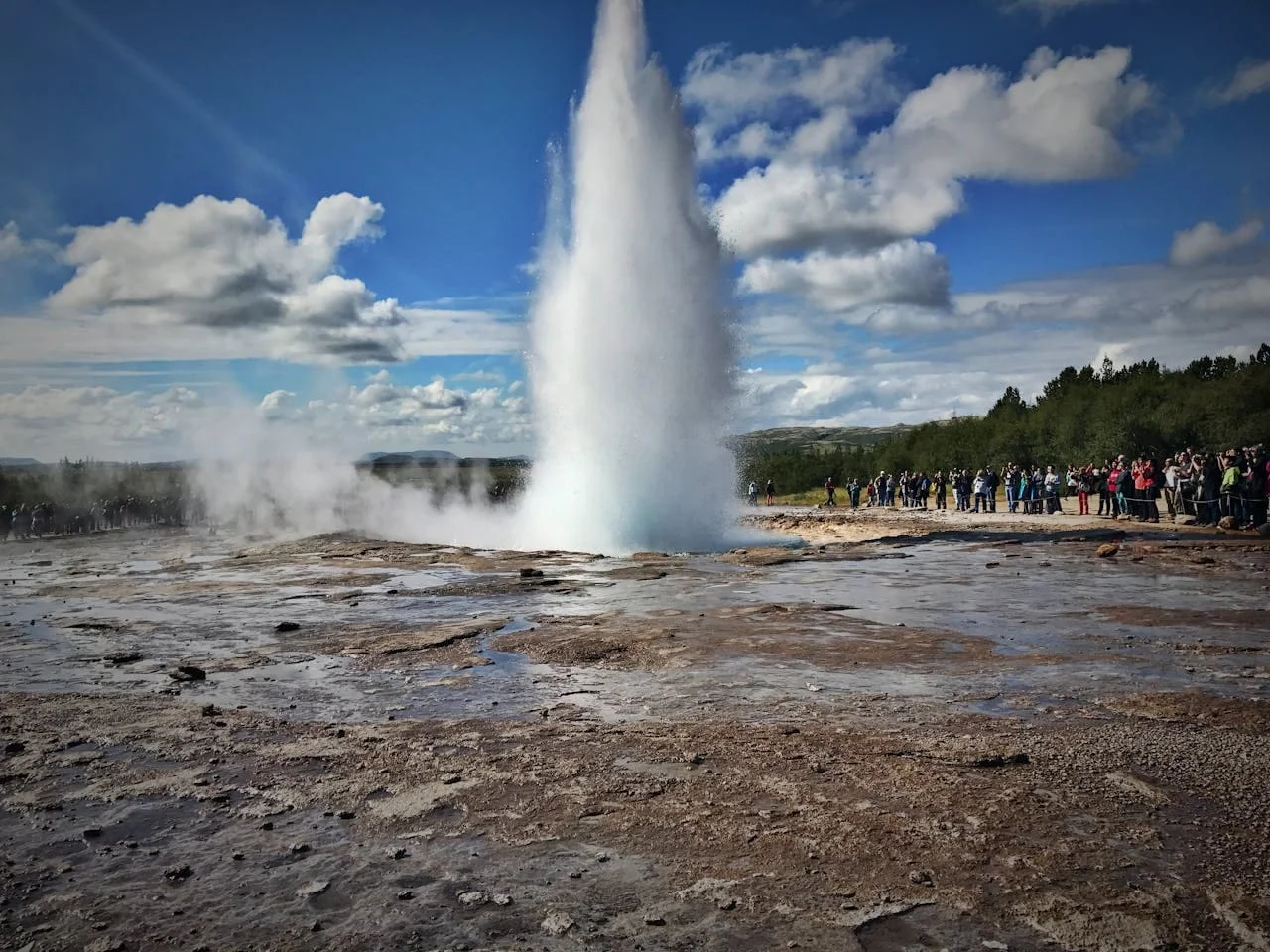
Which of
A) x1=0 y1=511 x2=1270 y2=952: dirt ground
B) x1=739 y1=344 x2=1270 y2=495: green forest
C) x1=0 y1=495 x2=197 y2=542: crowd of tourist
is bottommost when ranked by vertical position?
x1=0 y1=495 x2=197 y2=542: crowd of tourist

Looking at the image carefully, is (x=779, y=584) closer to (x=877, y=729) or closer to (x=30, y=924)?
(x=877, y=729)

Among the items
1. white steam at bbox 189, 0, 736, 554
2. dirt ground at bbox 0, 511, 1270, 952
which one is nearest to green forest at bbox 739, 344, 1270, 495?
white steam at bbox 189, 0, 736, 554

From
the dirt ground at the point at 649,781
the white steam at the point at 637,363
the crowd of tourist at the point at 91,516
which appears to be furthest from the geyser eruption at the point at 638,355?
the crowd of tourist at the point at 91,516

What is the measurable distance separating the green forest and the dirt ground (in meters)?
18.7

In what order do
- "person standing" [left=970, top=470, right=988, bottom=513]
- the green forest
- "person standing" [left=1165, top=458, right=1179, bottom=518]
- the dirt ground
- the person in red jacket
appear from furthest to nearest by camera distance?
the green forest, "person standing" [left=970, top=470, right=988, bottom=513], the person in red jacket, "person standing" [left=1165, top=458, right=1179, bottom=518], the dirt ground

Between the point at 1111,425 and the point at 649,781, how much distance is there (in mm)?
52664

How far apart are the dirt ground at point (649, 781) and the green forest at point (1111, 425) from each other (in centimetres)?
1872

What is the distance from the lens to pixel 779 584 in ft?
46.4

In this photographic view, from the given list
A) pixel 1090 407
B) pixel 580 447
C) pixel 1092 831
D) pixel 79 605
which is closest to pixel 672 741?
pixel 1092 831

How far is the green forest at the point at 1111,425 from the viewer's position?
45750mm

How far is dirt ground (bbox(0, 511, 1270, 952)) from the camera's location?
3.26m

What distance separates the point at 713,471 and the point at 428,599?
1194 centimetres

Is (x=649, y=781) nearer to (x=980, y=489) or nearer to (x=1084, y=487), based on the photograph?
(x=1084, y=487)

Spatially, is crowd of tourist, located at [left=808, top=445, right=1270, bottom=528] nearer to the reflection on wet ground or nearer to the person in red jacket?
the person in red jacket
